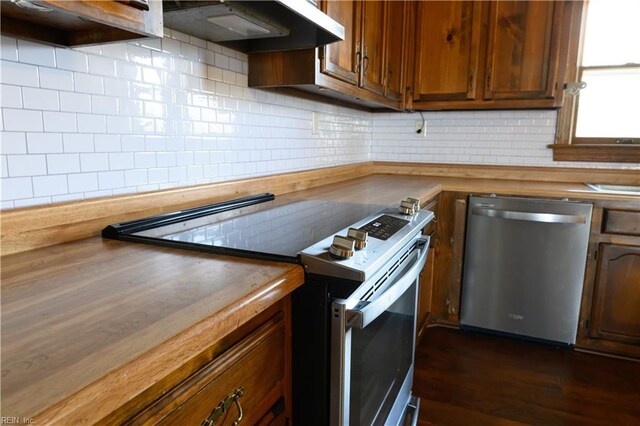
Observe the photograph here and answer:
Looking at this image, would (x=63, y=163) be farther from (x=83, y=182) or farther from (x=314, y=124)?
(x=314, y=124)

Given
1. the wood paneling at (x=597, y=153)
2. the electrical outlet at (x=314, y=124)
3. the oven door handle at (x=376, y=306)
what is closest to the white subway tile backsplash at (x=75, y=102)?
the oven door handle at (x=376, y=306)

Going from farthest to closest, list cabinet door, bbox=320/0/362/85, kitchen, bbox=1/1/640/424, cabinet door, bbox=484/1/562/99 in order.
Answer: cabinet door, bbox=484/1/562/99 < cabinet door, bbox=320/0/362/85 < kitchen, bbox=1/1/640/424

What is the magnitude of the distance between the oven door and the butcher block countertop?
16cm

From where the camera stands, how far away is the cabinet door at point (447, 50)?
267 cm

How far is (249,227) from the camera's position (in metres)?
1.20

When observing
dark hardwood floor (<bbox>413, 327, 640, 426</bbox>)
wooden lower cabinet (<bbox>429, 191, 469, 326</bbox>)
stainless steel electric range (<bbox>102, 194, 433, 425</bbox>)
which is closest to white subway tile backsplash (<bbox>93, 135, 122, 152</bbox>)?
stainless steel electric range (<bbox>102, 194, 433, 425</bbox>)

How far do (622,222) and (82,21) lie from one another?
2.43 metres

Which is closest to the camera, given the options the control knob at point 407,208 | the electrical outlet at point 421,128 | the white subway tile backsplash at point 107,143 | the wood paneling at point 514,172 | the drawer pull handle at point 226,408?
the drawer pull handle at point 226,408

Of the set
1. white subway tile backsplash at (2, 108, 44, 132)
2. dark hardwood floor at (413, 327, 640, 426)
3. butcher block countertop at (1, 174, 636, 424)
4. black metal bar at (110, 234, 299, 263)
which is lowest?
dark hardwood floor at (413, 327, 640, 426)

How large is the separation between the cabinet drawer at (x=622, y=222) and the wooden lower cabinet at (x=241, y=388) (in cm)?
202

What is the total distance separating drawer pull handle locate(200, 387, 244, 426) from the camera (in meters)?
0.67

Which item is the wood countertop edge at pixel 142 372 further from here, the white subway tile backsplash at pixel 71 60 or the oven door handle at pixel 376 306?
the white subway tile backsplash at pixel 71 60

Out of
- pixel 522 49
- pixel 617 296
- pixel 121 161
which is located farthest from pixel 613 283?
pixel 121 161

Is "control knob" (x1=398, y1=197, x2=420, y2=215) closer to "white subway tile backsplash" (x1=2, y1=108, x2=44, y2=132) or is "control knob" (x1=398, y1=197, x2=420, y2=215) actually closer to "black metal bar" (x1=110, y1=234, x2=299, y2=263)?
"black metal bar" (x1=110, y1=234, x2=299, y2=263)
